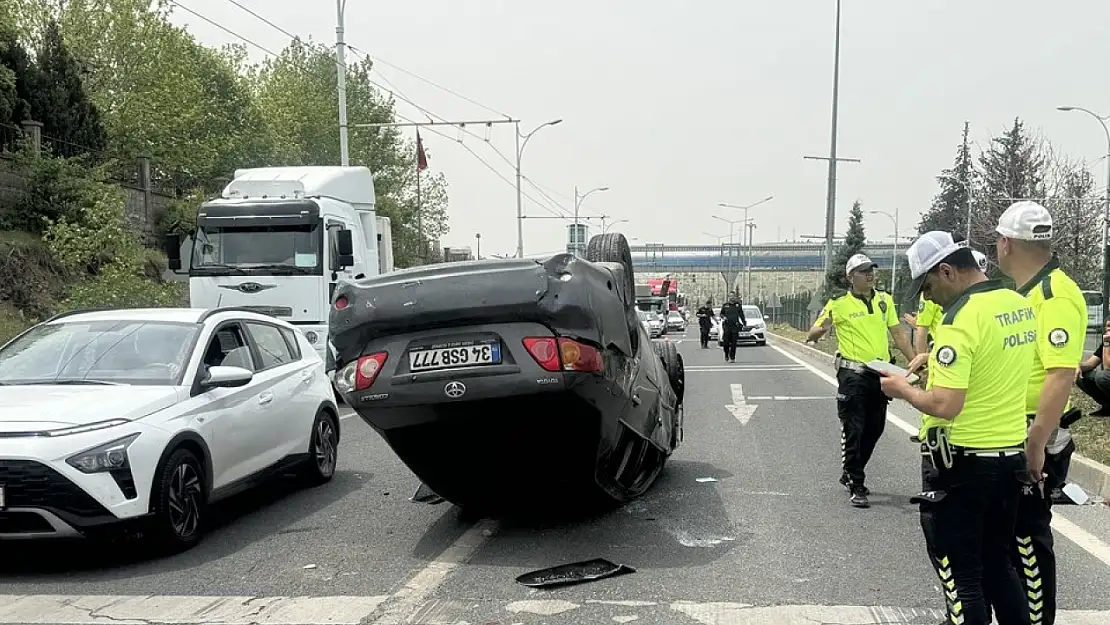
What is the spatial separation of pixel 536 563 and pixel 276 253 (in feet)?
35.8

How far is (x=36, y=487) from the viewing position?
5.55 m

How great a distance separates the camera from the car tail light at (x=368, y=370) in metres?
5.88

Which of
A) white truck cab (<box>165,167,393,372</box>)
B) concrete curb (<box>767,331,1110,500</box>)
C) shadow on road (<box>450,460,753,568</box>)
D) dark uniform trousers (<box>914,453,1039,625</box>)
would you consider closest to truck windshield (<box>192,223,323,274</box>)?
white truck cab (<box>165,167,393,372</box>)

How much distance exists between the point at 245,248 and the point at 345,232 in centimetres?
153

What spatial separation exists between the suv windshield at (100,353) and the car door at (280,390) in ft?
2.46

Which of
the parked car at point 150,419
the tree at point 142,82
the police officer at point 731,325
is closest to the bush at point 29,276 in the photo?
the tree at point 142,82

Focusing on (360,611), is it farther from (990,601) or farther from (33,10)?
(33,10)

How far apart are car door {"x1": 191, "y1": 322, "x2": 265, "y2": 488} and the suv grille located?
1.06 meters

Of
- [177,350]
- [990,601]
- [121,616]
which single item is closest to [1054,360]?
[990,601]

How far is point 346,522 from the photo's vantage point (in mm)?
7121

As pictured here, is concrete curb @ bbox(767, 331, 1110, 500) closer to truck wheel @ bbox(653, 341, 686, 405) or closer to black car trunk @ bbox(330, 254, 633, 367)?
truck wheel @ bbox(653, 341, 686, 405)

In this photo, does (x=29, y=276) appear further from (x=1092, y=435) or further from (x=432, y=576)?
(x=1092, y=435)

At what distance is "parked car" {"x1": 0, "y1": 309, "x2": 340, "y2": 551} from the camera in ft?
18.4

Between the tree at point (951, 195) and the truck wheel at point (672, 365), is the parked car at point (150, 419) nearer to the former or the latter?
the truck wheel at point (672, 365)
